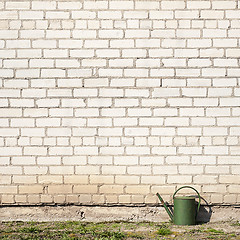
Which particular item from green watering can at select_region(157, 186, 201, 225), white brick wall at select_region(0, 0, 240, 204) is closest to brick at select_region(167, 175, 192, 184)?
white brick wall at select_region(0, 0, 240, 204)

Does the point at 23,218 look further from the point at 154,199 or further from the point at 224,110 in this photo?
the point at 224,110

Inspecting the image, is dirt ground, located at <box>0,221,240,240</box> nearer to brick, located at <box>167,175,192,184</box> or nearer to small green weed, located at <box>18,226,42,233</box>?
small green weed, located at <box>18,226,42,233</box>

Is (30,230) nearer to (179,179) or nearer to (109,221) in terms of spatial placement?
(109,221)

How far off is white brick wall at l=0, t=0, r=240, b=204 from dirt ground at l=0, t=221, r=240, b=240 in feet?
1.01

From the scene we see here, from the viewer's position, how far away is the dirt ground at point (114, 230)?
4.52 metres

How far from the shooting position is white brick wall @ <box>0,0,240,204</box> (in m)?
5.26

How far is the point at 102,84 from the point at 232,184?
6.69 ft

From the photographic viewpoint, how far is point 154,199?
17.3 feet

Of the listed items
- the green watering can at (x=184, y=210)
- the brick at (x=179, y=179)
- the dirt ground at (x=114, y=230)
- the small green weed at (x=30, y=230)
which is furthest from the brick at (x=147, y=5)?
the small green weed at (x=30, y=230)

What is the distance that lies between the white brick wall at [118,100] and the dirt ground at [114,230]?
1.01 feet

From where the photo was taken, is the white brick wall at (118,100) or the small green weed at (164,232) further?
the white brick wall at (118,100)

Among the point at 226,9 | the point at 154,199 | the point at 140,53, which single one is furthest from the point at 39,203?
the point at 226,9

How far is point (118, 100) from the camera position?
5293 millimetres

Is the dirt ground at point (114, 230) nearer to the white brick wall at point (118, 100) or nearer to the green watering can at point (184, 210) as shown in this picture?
the green watering can at point (184, 210)
